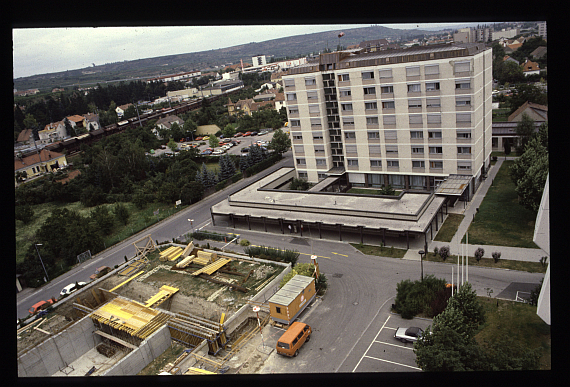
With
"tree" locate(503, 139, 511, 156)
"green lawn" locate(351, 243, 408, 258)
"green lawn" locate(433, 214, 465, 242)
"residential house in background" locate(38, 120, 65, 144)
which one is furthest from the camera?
"residential house in background" locate(38, 120, 65, 144)

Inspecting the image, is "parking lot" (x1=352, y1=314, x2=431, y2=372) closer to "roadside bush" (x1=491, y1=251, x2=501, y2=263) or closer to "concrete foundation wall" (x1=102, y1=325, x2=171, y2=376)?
"roadside bush" (x1=491, y1=251, x2=501, y2=263)

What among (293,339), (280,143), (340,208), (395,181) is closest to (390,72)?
(395,181)

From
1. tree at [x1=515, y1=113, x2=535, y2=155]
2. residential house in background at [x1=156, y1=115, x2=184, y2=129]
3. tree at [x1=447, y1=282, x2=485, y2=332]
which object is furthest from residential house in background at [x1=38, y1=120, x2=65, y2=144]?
tree at [x1=515, y1=113, x2=535, y2=155]

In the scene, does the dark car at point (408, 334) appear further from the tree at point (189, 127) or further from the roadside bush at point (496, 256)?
the tree at point (189, 127)

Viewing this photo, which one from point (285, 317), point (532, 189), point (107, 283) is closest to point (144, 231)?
point (107, 283)

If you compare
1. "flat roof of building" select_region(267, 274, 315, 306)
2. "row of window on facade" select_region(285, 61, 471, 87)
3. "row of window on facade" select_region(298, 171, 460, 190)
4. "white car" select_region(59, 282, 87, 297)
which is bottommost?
"white car" select_region(59, 282, 87, 297)

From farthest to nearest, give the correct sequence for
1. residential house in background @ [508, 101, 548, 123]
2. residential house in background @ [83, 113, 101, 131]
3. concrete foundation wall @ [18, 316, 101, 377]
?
residential house in background @ [83, 113, 101, 131] → residential house in background @ [508, 101, 548, 123] → concrete foundation wall @ [18, 316, 101, 377]

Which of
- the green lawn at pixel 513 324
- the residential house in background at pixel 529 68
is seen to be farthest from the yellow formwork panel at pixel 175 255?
the residential house in background at pixel 529 68
